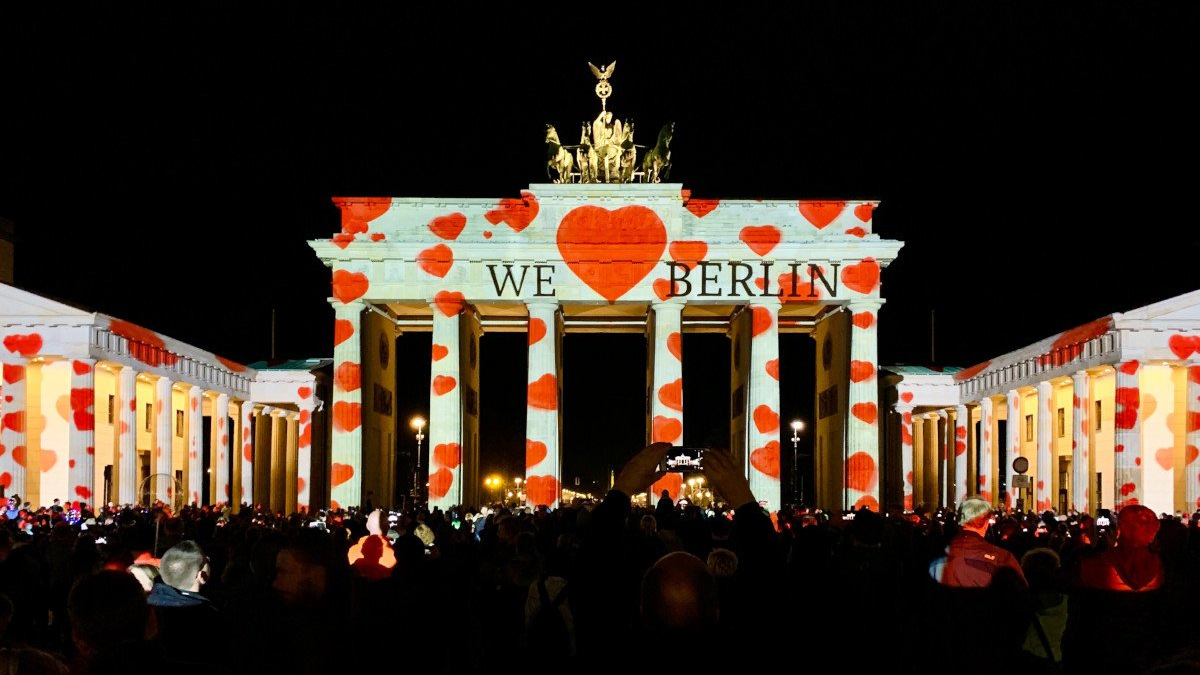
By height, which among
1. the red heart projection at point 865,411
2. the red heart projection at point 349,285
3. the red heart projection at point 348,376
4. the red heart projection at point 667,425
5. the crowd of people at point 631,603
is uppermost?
the red heart projection at point 349,285

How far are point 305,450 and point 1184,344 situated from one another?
42.3 meters

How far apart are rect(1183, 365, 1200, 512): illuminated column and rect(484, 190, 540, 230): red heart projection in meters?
26.7

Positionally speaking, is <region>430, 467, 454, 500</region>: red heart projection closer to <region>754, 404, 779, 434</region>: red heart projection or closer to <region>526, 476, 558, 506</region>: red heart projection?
<region>526, 476, 558, 506</region>: red heart projection

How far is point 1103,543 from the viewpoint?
44.0 feet

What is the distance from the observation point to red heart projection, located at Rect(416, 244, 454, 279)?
65500 mm

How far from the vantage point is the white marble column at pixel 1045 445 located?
64750 millimetres

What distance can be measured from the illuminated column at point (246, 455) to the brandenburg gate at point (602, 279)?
1321cm

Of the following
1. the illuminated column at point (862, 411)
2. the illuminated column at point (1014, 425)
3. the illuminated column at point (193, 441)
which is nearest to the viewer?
the illuminated column at point (862, 411)

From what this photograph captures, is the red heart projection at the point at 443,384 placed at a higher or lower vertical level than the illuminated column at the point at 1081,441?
higher

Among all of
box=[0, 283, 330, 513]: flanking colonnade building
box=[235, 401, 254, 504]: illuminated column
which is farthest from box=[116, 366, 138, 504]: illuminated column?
box=[235, 401, 254, 504]: illuminated column

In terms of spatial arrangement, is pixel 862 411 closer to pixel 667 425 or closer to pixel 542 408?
pixel 667 425

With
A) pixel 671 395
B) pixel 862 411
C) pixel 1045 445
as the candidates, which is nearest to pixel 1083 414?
pixel 1045 445

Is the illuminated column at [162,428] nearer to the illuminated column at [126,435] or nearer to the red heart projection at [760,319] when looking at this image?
the illuminated column at [126,435]

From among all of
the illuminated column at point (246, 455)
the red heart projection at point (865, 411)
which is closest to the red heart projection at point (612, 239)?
the red heart projection at point (865, 411)
